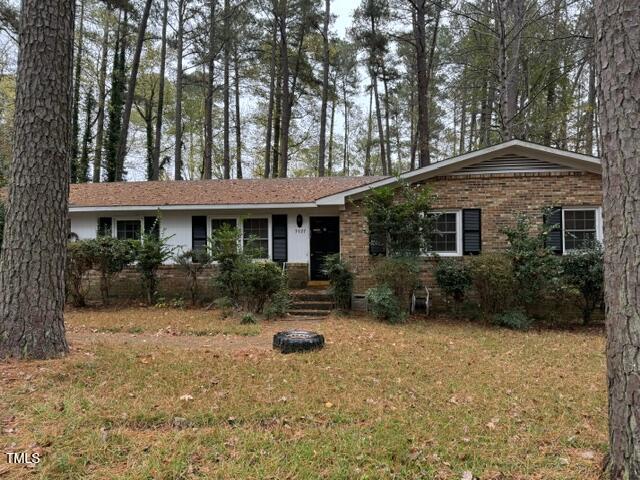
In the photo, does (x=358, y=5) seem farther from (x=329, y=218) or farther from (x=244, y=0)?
(x=329, y=218)

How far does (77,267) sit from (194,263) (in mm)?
2981

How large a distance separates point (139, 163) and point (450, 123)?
20.8 meters

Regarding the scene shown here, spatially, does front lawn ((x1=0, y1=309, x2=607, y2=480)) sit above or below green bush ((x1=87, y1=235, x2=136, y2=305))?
below

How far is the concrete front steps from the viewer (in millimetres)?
9453

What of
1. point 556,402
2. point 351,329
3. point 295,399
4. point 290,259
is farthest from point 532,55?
point 295,399

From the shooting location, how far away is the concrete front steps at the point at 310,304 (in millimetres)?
9453

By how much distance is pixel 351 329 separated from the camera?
299 inches

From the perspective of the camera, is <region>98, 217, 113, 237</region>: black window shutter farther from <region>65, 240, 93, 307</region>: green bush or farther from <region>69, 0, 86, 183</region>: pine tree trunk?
<region>69, 0, 86, 183</region>: pine tree trunk

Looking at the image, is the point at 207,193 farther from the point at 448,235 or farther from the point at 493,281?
the point at 493,281

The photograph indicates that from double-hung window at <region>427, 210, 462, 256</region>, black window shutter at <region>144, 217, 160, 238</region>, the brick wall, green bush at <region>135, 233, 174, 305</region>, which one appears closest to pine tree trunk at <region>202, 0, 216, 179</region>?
black window shutter at <region>144, 217, 160, 238</region>

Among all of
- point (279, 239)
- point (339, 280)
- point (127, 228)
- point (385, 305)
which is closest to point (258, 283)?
point (339, 280)

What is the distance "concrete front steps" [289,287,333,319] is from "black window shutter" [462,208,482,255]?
12.5ft

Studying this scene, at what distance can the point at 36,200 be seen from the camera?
4.62 meters

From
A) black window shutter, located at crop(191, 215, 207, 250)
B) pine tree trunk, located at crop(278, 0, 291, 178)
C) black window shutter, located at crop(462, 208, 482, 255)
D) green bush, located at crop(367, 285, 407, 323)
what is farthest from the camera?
pine tree trunk, located at crop(278, 0, 291, 178)
